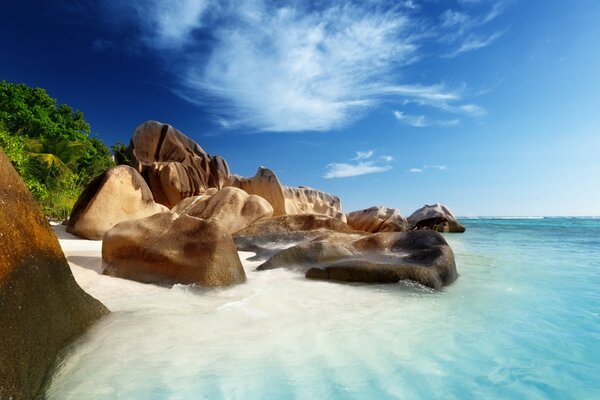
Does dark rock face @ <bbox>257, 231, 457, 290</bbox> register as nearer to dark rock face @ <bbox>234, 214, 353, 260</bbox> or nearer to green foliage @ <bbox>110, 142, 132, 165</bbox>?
dark rock face @ <bbox>234, 214, 353, 260</bbox>

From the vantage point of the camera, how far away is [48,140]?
60.5ft

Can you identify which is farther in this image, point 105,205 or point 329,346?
point 105,205

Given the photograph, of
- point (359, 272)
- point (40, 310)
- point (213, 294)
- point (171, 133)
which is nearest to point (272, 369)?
point (40, 310)

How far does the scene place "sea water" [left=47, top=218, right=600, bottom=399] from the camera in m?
1.98

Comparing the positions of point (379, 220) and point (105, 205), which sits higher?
point (105, 205)

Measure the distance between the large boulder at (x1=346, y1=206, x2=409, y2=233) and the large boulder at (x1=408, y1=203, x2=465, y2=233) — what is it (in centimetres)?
298

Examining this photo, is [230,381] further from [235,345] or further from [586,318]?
[586,318]

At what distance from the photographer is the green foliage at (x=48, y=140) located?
15836 mm

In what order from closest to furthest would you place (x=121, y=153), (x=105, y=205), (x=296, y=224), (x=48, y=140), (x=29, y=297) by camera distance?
(x=29, y=297)
(x=105, y=205)
(x=296, y=224)
(x=48, y=140)
(x=121, y=153)

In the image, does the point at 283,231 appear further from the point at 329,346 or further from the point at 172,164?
the point at 172,164

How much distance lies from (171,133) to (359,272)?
25.4m

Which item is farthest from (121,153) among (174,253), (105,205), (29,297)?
(29,297)

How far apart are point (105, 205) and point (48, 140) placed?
43.6 feet

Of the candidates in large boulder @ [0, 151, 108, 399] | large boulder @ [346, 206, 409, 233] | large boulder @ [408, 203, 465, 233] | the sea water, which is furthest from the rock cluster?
large boulder @ [408, 203, 465, 233]
